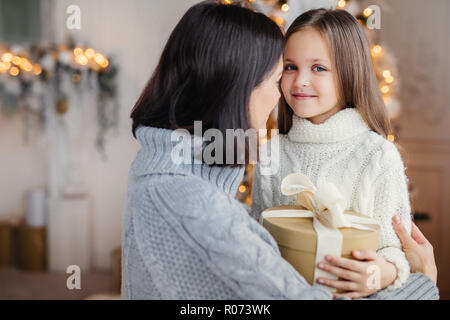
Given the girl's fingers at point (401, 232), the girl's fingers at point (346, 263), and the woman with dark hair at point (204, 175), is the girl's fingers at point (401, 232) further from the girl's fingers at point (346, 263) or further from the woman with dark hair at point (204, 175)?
the girl's fingers at point (346, 263)

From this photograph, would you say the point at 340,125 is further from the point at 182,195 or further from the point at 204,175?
the point at 182,195

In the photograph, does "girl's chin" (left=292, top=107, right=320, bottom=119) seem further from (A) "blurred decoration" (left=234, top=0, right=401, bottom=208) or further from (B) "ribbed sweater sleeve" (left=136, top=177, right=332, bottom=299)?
(A) "blurred decoration" (left=234, top=0, right=401, bottom=208)

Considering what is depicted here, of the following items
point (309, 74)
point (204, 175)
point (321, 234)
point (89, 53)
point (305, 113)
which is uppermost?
point (89, 53)

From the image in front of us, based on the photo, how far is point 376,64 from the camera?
2398 millimetres

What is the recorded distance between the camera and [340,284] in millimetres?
919

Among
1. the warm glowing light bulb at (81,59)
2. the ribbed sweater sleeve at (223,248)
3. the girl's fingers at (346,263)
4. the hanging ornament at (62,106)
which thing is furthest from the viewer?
the hanging ornament at (62,106)

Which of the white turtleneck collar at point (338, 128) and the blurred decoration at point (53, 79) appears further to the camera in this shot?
the blurred decoration at point (53, 79)

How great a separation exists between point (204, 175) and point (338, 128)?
47 centimetres

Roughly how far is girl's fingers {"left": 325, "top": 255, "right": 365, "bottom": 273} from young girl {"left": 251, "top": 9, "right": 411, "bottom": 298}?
0.60 feet

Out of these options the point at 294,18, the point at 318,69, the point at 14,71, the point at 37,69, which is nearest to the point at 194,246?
the point at 318,69

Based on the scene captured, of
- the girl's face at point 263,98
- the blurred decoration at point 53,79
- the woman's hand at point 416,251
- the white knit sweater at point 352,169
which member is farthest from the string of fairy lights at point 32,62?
the woman's hand at point 416,251

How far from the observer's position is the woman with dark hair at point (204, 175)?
800 millimetres

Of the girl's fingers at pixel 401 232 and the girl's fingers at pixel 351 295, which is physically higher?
the girl's fingers at pixel 401 232
